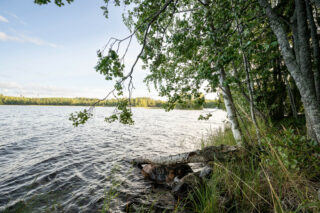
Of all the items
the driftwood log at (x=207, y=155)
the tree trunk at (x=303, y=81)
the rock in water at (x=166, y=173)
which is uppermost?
the tree trunk at (x=303, y=81)

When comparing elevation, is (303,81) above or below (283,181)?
above

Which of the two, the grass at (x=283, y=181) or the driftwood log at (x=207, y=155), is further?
the driftwood log at (x=207, y=155)

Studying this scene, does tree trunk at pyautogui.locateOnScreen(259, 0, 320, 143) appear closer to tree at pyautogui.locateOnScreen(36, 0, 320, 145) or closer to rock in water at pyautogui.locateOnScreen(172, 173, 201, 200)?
tree at pyautogui.locateOnScreen(36, 0, 320, 145)

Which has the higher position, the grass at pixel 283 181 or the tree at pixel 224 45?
the tree at pixel 224 45

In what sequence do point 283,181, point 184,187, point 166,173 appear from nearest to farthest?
point 283,181 < point 184,187 < point 166,173

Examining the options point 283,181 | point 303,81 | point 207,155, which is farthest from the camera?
point 207,155

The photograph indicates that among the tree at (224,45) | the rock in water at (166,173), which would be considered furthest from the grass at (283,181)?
the rock in water at (166,173)

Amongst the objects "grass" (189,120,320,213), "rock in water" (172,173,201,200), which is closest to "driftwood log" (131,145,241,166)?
"rock in water" (172,173,201,200)

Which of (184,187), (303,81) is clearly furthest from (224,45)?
(184,187)

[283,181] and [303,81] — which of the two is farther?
[303,81]

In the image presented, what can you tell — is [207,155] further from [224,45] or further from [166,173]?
→ [224,45]

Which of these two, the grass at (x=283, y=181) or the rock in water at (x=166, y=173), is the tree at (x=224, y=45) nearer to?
the grass at (x=283, y=181)

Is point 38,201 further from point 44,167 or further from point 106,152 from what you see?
point 106,152

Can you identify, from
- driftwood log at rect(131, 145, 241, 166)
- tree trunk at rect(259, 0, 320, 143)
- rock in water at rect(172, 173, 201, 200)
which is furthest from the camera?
driftwood log at rect(131, 145, 241, 166)
